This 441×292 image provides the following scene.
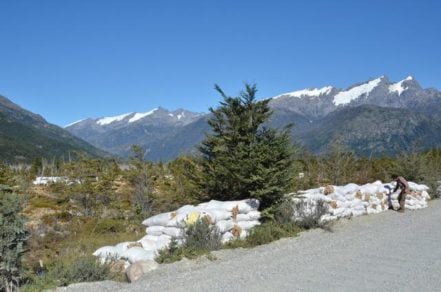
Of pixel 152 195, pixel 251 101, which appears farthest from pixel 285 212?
pixel 152 195

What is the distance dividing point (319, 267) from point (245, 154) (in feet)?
17.5

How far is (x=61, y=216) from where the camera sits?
71.3ft

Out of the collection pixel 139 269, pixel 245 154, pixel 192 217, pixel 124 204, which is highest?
pixel 245 154

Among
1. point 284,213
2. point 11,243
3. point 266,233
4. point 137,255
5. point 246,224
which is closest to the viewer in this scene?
point 11,243

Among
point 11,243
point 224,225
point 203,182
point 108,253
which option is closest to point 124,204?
point 203,182

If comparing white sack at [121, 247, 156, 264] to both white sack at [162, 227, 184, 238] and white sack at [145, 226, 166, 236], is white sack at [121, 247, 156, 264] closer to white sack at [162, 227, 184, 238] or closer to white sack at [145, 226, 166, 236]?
white sack at [162, 227, 184, 238]

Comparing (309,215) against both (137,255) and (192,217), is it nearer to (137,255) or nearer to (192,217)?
(192,217)

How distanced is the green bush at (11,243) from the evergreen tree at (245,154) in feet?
20.3

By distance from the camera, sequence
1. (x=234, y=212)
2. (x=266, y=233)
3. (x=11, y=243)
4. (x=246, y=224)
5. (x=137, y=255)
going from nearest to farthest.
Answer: (x=11, y=243)
(x=137, y=255)
(x=266, y=233)
(x=234, y=212)
(x=246, y=224)

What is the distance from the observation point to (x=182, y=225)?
1092cm

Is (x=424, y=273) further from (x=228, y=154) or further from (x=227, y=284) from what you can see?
(x=228, y=154)

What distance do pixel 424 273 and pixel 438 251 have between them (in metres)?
2.04

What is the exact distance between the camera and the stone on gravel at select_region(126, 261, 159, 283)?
337 inches

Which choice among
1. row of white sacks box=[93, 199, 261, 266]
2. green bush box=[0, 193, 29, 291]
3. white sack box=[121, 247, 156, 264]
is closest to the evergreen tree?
row of white sacks box=[93, 199, 261, 266]
